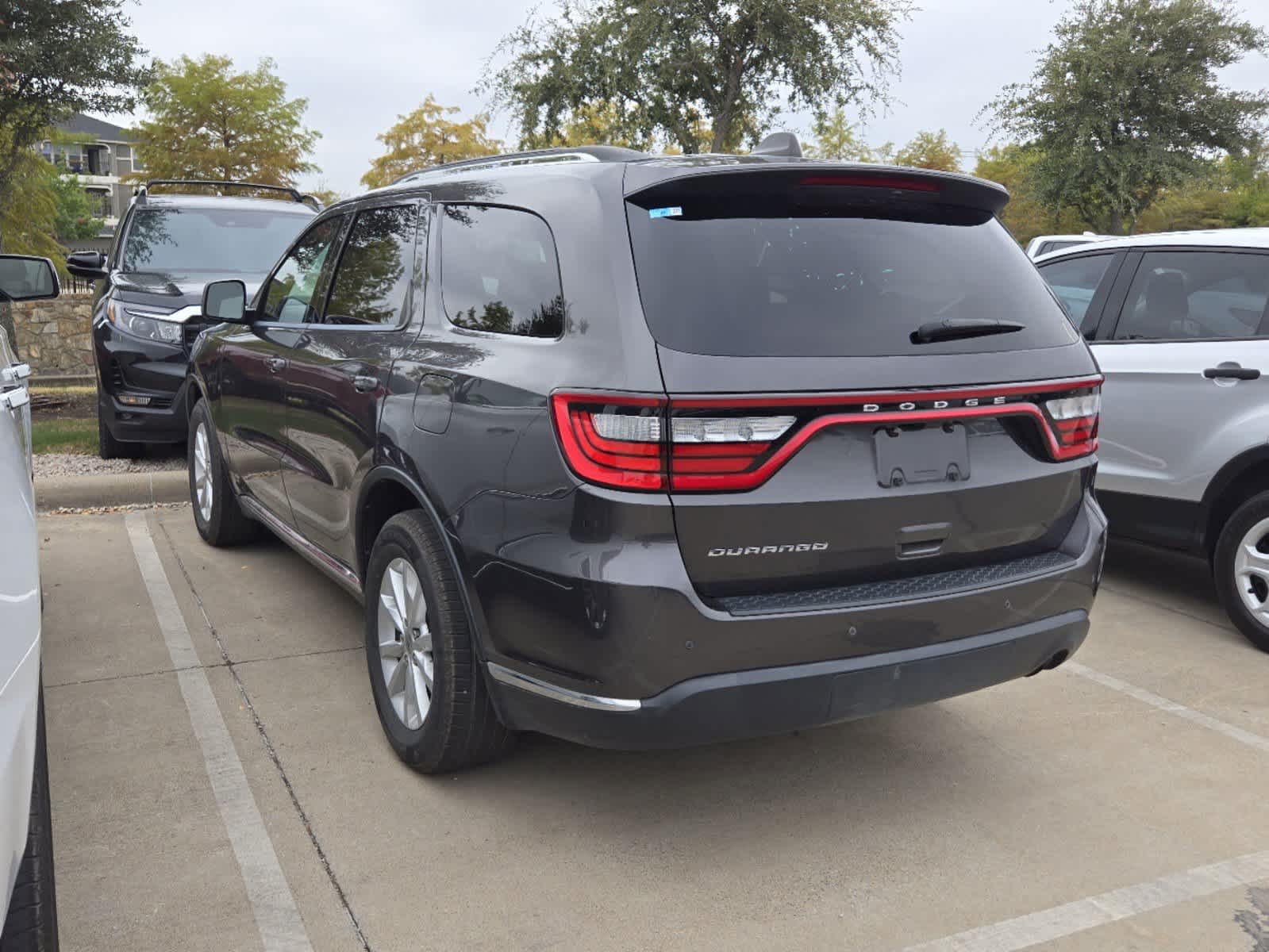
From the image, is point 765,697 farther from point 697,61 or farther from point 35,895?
point 697,61

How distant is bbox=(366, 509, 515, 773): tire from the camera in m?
3.14

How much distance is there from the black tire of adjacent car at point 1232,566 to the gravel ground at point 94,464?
674 cm

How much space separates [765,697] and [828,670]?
0.59ft

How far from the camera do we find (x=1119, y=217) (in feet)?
82.7

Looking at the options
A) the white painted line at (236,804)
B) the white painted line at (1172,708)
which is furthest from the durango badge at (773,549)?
the white painted line at (1172,708)

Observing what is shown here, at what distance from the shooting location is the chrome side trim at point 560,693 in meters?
2.69

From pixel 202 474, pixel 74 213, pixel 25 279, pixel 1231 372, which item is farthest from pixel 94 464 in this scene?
pixel 74 213

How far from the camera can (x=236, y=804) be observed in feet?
10.9

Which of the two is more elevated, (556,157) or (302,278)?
(556,157)

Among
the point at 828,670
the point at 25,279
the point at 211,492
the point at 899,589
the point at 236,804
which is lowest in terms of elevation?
the point at 236,804

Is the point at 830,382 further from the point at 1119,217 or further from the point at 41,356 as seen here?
the point at 1119,217

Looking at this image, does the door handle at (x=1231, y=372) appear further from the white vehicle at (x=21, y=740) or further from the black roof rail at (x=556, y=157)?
the white vehicle at (x=21, y=740)

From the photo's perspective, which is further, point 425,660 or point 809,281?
point 425,660

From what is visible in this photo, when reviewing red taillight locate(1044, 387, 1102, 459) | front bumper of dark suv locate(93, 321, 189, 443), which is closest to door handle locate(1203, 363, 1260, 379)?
red taillight locate(1044, 387, 1102, 459)
